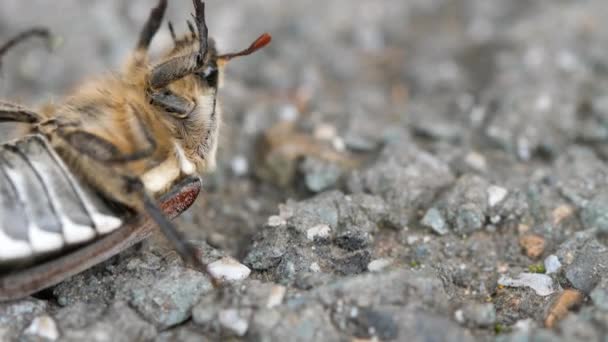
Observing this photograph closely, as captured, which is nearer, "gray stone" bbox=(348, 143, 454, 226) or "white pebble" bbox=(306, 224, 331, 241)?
"white pebble" bbox=(306, 224, 331, 241)

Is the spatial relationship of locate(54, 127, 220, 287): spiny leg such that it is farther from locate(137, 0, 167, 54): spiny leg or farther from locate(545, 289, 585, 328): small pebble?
locate(545, 289, 585, 328): small pebble

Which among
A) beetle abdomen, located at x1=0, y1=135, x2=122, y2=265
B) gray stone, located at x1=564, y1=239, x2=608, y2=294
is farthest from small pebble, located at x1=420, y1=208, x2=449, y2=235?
beetle abdomen, located at x1=0, y1=135, x2=122, y2=265

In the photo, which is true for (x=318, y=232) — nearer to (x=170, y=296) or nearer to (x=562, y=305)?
(x=170, y=296)

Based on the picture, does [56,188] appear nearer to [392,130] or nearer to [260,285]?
[260,285]

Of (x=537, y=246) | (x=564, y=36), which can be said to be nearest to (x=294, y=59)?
(x=564, y=36)

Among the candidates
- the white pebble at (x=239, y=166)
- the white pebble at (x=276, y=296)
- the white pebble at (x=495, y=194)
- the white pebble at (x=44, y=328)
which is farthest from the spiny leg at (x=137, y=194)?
the white pebble at (x=495, y=194)

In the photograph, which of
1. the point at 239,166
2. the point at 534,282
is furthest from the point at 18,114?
the point at 534,282
